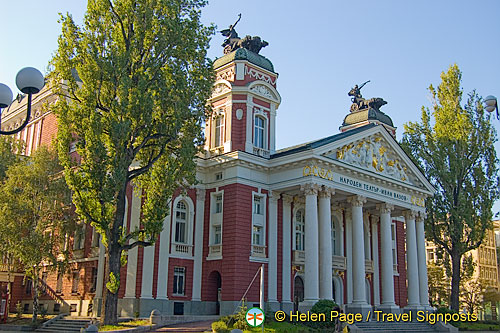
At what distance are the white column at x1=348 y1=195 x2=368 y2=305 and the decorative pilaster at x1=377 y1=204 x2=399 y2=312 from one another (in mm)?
3048

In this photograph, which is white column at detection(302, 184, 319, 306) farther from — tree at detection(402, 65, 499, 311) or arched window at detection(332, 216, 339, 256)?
tree at detection(402, 65, 499, 311)

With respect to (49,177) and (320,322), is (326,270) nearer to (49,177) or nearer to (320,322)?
(320,322)

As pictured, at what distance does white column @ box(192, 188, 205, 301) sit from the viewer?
32938 mm

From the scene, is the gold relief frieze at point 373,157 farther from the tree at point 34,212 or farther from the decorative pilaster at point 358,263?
the tree at point 34,212

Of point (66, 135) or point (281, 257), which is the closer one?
point (66, 135)

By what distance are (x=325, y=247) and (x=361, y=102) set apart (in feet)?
59.0

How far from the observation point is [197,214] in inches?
1336

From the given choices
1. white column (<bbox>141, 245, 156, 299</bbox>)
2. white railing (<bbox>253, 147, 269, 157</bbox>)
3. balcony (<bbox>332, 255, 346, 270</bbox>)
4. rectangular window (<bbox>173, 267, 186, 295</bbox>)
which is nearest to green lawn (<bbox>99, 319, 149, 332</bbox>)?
white column (<bbox>141, 245, 156, 299</bbox>)

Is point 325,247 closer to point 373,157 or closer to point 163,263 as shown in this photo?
point 373,157

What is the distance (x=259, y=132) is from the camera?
36469 millimetres

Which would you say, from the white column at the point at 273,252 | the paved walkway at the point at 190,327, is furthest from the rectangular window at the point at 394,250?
the paved walkway at the point at 190,327

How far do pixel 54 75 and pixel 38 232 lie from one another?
10485 millimetres

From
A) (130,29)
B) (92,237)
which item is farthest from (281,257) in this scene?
(130,29)

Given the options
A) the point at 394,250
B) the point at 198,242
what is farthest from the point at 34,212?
the point at 394,250
